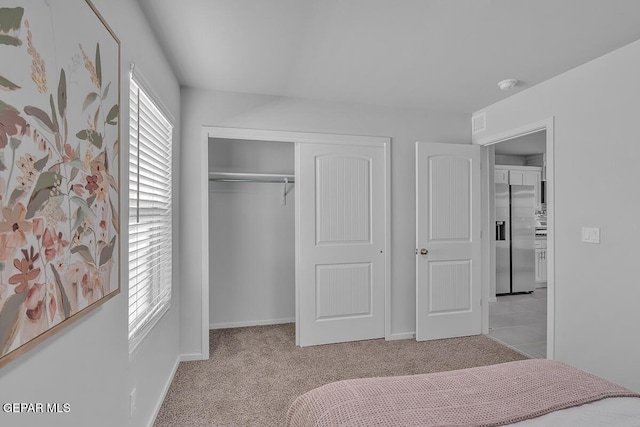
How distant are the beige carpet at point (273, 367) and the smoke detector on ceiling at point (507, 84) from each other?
2479mm

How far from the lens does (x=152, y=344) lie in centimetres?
223

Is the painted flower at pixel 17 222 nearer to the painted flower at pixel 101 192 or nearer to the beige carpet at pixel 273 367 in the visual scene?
the painted flower at pixel 101 192

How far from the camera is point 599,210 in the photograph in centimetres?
254

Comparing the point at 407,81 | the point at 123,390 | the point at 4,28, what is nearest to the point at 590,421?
the point at 123,390

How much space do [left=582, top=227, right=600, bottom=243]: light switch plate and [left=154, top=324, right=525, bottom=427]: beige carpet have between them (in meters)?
1.33

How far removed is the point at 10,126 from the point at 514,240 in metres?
6.60

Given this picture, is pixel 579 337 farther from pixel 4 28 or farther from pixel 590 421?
pixel 4 28

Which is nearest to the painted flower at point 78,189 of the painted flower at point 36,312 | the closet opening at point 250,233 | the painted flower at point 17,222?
the painted flower at point 17,222

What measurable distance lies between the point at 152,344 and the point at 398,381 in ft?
5.26

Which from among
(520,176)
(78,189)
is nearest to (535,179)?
(520,176)

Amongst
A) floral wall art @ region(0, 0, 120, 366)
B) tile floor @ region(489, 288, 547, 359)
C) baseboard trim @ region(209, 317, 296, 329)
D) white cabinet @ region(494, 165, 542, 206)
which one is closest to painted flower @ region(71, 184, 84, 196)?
floral wall art @ region(0, 0, 120, 366)

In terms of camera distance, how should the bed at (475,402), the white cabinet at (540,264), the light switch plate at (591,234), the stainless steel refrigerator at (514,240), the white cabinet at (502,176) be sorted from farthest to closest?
1. the white cabinet at (540,264)
2. the white cabinet at (502,176)
3. the stainless steel refrigerator at (514,240)
4. the light switch plate at (591,234)
5. the bed at (475,402)

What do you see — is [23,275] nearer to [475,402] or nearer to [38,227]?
[38,227]

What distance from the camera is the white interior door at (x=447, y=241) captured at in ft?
12.1
